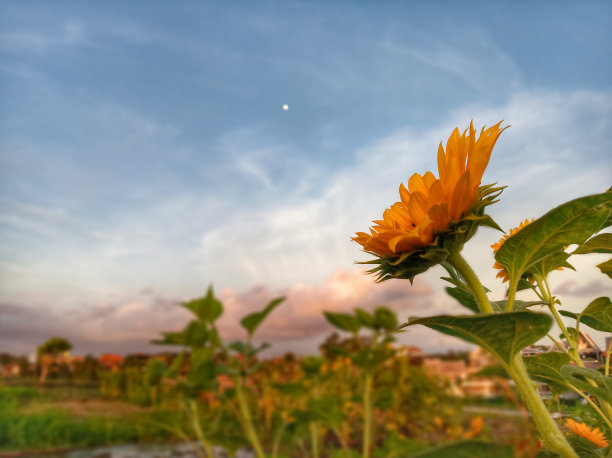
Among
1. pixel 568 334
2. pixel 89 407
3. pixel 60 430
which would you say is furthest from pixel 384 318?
pixel 89 407

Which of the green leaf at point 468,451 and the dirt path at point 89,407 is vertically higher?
the green leaf at point 468,451

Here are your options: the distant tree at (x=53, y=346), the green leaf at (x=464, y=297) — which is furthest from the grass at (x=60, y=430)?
the green leaf at (x=464, y=297)

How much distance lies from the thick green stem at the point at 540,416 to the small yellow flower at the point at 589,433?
51 mm

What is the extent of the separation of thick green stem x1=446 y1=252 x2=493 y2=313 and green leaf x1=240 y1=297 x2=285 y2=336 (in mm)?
930

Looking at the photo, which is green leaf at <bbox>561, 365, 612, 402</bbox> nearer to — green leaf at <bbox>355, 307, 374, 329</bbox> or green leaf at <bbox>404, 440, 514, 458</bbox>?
green leaf at <bbox>404, 440, 514, 458</bbox>

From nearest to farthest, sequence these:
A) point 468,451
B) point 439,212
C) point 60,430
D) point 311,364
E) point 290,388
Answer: point 468,451 < point 439,212 < point 290,388 < point 311,364 < point 60,430

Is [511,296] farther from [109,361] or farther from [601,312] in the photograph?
[109,361]

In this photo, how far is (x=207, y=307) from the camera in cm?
118

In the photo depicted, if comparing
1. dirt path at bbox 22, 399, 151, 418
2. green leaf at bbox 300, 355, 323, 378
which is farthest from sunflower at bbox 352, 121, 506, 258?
dirt path at bbox 22, 399, 151, 418

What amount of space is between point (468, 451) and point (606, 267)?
0.19 m

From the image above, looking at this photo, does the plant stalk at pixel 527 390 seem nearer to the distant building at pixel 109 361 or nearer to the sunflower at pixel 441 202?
the sunflower at pixel 441 202

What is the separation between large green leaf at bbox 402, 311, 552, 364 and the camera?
0.66ft

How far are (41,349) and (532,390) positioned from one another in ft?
17.6

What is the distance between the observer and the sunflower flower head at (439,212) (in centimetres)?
25
